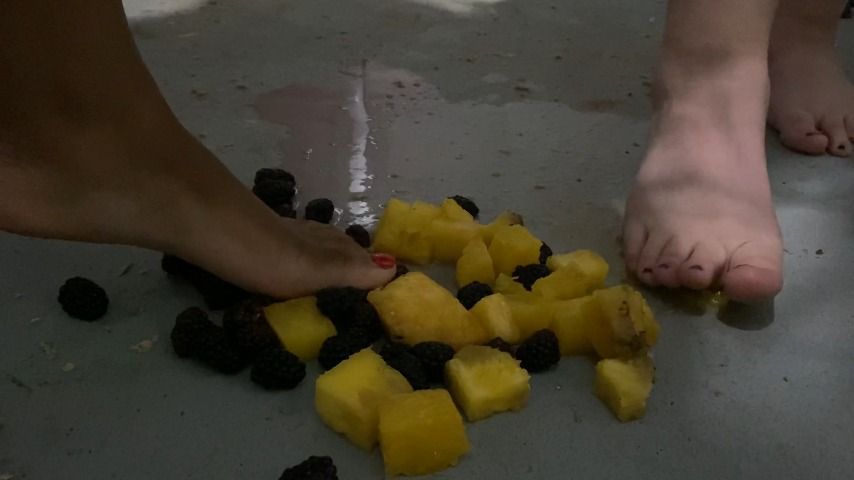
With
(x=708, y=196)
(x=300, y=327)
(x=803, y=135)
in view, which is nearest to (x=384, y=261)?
(x=300, y=327)

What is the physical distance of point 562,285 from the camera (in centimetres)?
99

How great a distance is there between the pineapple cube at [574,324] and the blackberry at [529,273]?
66 millimetres

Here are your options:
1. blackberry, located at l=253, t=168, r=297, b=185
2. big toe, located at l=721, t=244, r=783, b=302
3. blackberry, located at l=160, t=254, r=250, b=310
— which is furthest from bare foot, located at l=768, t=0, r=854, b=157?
blackberry, located at l=160, t=254, r=250, b=310

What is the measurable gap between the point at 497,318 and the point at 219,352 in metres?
0.27

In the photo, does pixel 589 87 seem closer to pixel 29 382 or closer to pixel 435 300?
pixel 435 300

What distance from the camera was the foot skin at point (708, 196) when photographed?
100 centimetres

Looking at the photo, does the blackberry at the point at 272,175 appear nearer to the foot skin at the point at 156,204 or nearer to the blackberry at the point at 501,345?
the foot skin at the point at 156,204

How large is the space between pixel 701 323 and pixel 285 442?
453 millimetres

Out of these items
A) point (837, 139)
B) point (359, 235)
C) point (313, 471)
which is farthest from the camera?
point (837, 139)

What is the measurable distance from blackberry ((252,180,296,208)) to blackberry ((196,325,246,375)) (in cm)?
27

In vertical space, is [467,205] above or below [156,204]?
below

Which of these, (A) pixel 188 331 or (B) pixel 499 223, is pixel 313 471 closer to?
(A) pixel 188 331

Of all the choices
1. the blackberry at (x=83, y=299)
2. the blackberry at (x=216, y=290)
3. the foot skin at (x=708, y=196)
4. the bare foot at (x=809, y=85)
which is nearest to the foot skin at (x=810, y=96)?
the bare foot at (x=809, y=85)

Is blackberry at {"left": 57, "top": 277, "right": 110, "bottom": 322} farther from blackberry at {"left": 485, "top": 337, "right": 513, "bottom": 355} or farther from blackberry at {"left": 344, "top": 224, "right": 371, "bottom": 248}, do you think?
blackberry at {"left": 485, "top": 337, "right": 513, "bottom": 355}
